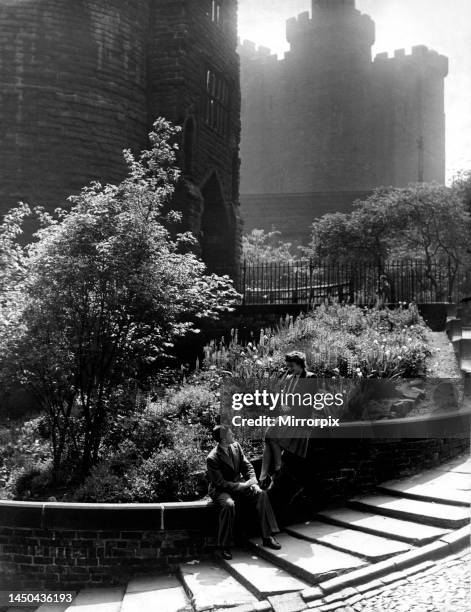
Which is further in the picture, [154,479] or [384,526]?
[154,479]

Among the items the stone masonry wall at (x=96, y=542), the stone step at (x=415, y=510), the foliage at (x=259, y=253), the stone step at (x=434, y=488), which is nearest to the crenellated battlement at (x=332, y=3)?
the foliage at (x=259, y=253)

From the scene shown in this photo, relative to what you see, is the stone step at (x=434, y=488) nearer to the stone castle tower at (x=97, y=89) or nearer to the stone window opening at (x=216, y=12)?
the stone castle tower at (x=97, y=89)

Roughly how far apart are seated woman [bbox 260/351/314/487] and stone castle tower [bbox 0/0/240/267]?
10382mm

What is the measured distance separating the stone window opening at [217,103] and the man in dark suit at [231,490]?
14.4 m

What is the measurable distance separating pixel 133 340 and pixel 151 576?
339cm

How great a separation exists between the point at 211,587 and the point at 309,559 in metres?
0.92

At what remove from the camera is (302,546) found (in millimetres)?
6551

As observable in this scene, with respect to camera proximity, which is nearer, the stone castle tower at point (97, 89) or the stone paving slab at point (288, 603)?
the stone paving slab at point (288, 603)

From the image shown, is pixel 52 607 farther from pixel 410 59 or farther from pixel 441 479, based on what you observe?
pixel 410 59

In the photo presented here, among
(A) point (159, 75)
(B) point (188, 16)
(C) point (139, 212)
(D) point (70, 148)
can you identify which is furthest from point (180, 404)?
(B) point (188, 16)

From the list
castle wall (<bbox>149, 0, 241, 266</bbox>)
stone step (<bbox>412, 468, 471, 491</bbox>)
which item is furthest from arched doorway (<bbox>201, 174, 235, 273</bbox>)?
stone step (<bbox>412, 468, 471, 491</bbox>)

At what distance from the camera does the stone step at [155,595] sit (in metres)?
5.93

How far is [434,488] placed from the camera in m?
7.32

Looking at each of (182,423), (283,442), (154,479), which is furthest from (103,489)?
(283,442)
